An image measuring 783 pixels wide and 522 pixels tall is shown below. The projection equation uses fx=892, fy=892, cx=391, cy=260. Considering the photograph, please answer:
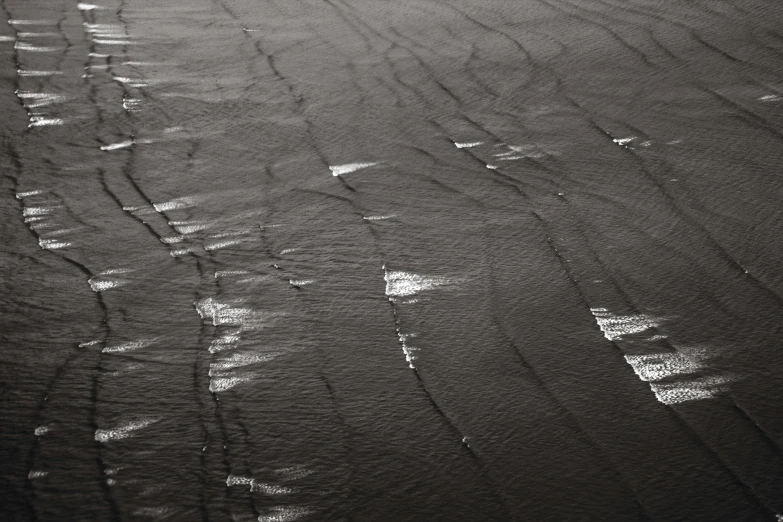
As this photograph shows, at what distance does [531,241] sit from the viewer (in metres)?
1.32

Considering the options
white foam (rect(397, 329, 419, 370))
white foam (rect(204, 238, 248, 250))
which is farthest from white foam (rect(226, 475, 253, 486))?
white foam (rect(204, 238, 248, 250))

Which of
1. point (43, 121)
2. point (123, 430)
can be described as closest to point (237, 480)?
point (123, 430)

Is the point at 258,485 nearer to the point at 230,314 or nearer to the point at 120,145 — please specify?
the point at 230,314

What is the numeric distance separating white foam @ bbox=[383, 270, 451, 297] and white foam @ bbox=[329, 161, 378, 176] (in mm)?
374

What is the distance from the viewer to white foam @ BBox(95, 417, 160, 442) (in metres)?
0.94

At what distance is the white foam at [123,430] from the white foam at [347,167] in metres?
0.71

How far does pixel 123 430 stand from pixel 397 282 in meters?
0.43

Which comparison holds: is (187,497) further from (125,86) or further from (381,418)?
(125,86)

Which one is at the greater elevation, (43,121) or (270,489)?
(270,489)

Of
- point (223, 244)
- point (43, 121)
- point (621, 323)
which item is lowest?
point (43, 121)

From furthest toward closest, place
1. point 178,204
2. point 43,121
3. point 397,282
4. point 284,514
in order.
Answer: point 43,121
point 178,204
point 397,282
point 284,514

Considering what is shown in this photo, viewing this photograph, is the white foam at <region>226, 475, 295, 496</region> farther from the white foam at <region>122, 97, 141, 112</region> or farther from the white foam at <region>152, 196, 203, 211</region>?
the white foam at <region>122, 97, 141, 112</region>

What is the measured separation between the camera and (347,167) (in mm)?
1592

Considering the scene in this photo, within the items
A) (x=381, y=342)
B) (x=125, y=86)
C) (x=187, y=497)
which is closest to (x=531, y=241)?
(x=381, y=342)
